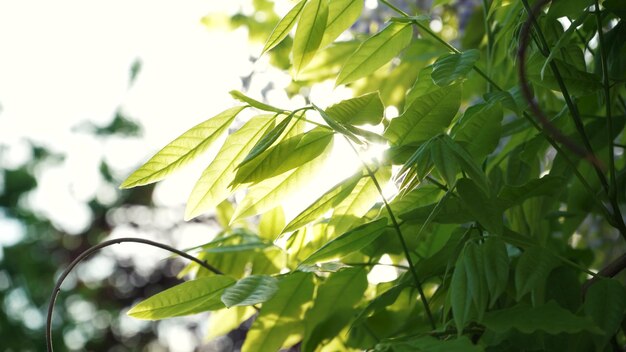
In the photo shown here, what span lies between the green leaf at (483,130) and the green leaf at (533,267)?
0.23ft

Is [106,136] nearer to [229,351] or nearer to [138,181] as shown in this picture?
[229,351]

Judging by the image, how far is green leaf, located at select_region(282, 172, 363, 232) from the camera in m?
0.51

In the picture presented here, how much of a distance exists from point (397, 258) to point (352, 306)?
0.14m

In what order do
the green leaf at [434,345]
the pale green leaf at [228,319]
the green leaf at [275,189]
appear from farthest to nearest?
1. the pale green leaf at [228,319]
2. the green leaf at [275,189]
3. the green leaf at [434,345]

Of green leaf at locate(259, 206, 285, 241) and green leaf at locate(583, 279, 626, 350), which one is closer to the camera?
green leaf at locate(583, 279, 626, 350)

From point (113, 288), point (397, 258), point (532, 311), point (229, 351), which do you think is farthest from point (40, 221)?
point (532, 311)

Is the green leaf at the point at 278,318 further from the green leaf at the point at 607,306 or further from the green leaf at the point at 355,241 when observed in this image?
the green leaf at the point at 607,306

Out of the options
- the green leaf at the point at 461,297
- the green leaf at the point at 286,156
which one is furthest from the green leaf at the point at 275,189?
the green leaf at the point at 461,297

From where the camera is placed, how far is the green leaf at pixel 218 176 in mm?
516

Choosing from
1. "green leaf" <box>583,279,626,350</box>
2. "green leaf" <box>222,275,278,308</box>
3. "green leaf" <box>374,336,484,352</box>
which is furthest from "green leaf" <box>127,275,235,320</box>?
"green leaf" <box>583,279,626,350</box>

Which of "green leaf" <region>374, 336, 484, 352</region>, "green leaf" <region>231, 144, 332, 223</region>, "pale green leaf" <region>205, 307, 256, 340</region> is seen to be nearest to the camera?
"green leaf" <region>374, 336, 484, 352</region>

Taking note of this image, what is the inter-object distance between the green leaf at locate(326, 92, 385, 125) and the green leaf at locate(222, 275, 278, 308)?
0.11 metres

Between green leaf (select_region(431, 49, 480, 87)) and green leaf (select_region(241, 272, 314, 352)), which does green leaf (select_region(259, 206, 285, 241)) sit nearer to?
green leaf (select_region(241, 272, 314, 352))

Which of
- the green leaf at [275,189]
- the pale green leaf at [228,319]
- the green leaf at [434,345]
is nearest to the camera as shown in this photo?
the green leaf at [434,345]
